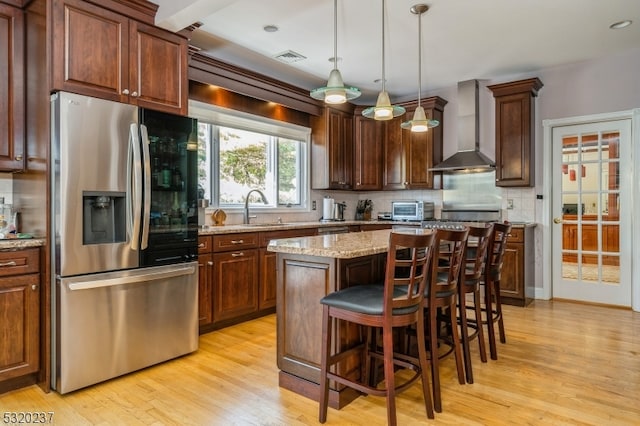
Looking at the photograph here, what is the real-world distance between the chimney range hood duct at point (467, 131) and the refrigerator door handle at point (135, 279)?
11.7ft

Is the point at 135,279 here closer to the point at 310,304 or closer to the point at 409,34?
the point at 310,304

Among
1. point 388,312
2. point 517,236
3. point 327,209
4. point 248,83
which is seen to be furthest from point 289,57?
point 388,312

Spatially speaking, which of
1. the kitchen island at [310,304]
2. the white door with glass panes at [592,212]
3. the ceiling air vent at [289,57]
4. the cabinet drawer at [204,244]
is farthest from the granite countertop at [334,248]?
the white door with glass panes at [592,212]

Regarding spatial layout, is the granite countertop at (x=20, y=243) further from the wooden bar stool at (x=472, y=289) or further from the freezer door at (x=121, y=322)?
the wooden bar stool at (x=472, y=289)

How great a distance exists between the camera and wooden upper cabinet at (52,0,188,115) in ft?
7.98

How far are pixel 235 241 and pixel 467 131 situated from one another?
3362 millimetres

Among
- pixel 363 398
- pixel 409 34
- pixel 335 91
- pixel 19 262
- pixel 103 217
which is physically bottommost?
pixel 363 398

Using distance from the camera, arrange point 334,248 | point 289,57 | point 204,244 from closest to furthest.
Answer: point 334,248, point 204,244, point 289,57

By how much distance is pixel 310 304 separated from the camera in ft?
7.81

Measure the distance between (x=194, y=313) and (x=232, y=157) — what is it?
2.06 metres

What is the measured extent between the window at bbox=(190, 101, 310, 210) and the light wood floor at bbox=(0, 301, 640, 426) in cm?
183

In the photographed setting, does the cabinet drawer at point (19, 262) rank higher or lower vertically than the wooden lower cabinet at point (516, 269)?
higher

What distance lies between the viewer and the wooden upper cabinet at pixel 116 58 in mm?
2432

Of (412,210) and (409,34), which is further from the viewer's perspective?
(412,210)
